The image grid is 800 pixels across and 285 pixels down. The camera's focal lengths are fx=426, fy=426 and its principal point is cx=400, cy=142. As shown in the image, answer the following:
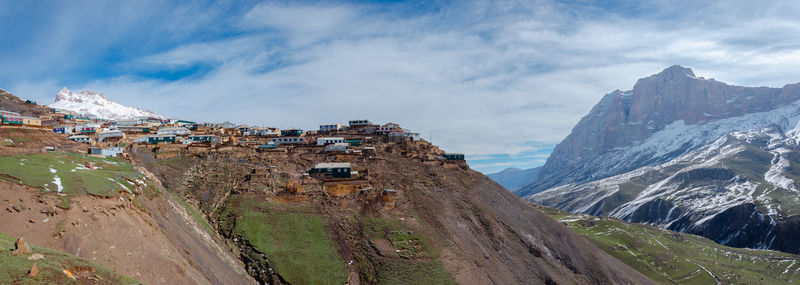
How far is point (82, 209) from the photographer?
34.8 meters

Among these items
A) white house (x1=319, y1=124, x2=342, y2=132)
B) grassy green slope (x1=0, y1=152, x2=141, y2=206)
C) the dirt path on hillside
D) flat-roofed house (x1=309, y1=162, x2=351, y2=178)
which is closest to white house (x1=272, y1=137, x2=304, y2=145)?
white house (x1=319, y1=124, x2=342, y2=132)

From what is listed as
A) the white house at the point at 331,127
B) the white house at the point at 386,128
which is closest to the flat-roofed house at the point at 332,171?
the white house at the point at 386,128

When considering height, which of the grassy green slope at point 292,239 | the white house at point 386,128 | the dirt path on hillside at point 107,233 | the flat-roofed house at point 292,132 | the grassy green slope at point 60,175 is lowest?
the grassy green slope at point 292,239

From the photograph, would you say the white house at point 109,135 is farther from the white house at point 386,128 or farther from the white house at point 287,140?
the white house at point 386,128

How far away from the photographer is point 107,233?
34.0 meters

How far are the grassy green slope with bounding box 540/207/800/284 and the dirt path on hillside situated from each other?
14732 cm

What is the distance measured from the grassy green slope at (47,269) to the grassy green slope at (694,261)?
154802 mm

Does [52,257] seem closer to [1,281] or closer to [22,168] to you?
[1,281]

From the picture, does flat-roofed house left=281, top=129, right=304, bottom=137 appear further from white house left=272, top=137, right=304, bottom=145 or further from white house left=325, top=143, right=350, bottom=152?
white house left=325, top=143, right=350, bottom=152

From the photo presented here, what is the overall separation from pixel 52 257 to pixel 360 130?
10971 cm

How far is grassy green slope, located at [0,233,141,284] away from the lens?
2183cm

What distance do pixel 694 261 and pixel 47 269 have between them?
201 m

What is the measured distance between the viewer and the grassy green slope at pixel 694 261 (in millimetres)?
148500

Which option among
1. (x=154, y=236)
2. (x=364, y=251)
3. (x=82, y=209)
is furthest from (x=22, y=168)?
(x=364, y=251)
